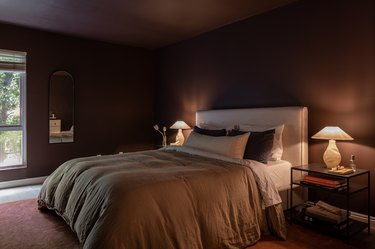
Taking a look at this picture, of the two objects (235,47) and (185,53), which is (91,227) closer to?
(235,47)

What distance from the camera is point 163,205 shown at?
204 centimetres

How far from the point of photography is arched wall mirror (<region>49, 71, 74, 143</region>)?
→ 4684 millimetres

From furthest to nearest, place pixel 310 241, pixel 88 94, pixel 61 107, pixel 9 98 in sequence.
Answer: pixel 88 94 < pixel 61 107 < pixel 9 98 < pixel 310 241

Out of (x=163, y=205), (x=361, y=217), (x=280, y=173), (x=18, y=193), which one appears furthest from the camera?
(x=18, y=193)

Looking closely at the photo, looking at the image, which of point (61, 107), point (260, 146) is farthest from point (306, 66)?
point (61, 107)

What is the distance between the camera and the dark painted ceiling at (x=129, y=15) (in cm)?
346

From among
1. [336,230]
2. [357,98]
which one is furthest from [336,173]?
[357,98]

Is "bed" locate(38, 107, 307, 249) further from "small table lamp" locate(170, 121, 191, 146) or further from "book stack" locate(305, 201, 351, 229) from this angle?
"small table lamp" locate(170, 121, 191, 146)

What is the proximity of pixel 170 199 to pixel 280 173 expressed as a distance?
1.47m

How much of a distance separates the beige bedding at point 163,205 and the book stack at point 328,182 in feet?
1.52

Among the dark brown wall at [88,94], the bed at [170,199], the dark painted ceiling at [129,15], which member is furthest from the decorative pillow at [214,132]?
the dark brown wall at [88,94]

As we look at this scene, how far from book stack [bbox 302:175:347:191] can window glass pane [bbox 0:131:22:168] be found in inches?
170

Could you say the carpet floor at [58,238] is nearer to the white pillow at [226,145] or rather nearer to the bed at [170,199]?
the bed at [170,199]

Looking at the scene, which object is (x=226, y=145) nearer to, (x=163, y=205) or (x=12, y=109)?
(x=163, y=205)
